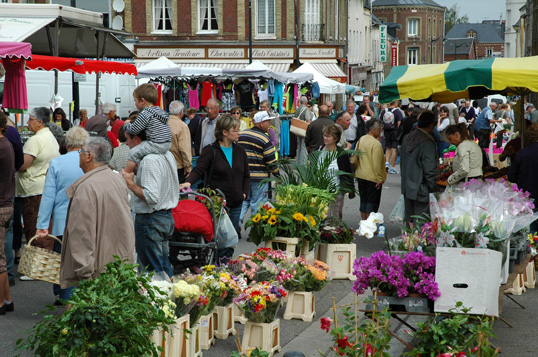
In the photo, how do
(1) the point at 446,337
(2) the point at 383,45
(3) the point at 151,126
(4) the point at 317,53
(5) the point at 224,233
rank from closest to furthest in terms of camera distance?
(1) the point at 446,337, (3) the point at 151,126, (5) the point at 224,233, (4) the point at 317,53, (2) the point at 383,45

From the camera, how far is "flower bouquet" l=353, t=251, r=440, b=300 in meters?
5.82

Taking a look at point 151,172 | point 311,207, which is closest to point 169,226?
point 151,172

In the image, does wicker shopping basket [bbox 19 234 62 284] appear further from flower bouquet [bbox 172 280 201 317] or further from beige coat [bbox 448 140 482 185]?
beige coat [bbox 448 140 482 185]

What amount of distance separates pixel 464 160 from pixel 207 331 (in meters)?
5.28

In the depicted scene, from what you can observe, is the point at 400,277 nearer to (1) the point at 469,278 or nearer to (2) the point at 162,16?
(1) the point at 469,278

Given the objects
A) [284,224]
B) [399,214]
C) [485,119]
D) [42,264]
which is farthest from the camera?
[485,119]

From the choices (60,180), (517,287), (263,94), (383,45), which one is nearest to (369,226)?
(517,287)

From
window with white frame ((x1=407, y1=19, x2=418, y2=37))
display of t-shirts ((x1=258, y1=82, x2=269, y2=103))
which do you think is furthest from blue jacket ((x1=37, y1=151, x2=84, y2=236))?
window with white frame ((x1=407, y1=19, x2=418, y2=37))

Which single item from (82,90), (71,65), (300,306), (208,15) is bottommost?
(300,306)

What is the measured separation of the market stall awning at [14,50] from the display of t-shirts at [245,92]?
12712mm

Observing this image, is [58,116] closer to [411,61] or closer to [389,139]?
[389,139]

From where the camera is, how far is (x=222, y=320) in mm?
6867

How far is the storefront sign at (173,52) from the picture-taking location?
43.0m

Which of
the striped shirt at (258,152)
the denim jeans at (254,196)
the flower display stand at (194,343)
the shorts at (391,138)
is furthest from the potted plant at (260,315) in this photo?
the shorts at (391,138)
